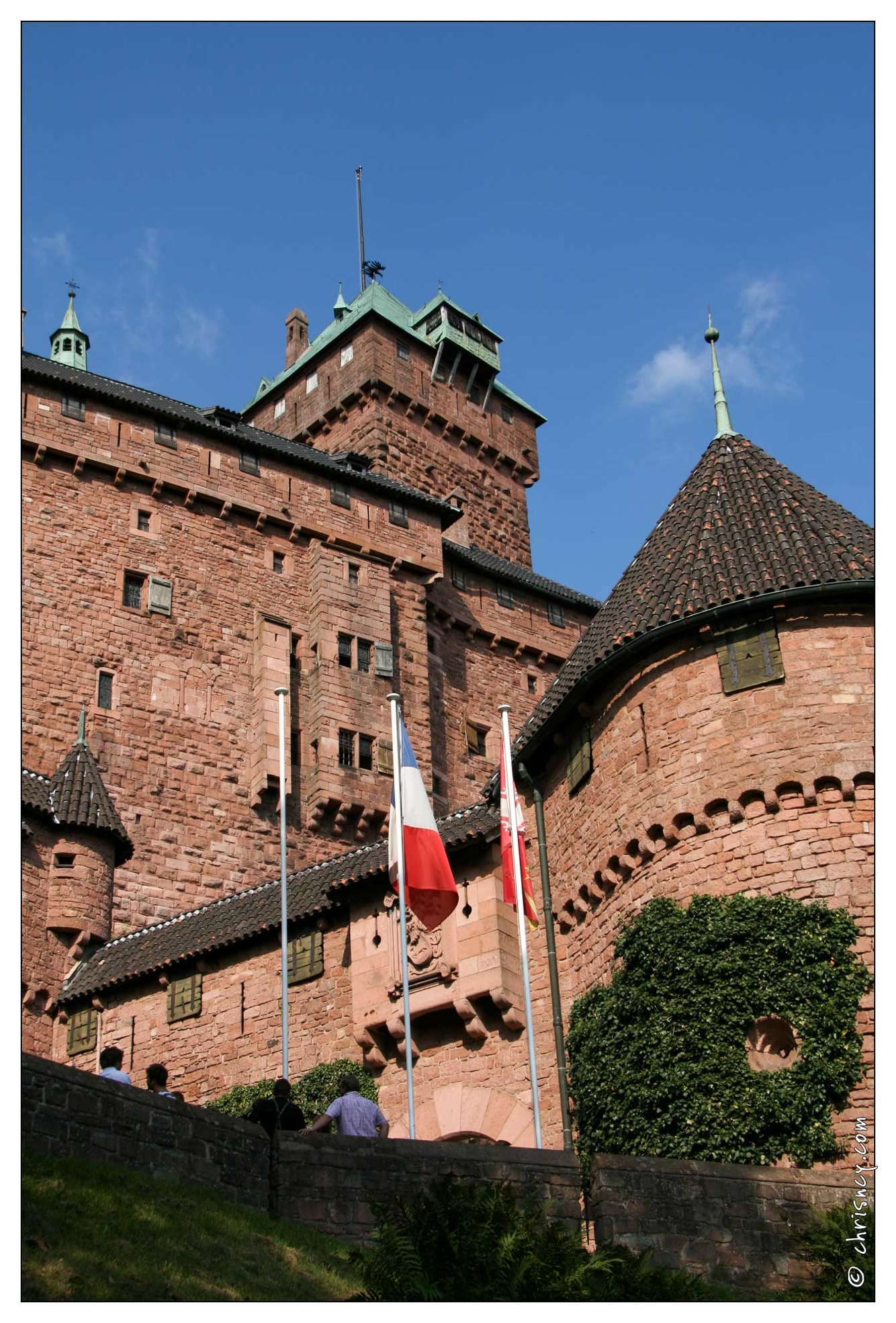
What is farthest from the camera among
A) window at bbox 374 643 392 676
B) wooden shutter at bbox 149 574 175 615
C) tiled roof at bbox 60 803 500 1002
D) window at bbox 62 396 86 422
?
window at bbox 374 643 392 676

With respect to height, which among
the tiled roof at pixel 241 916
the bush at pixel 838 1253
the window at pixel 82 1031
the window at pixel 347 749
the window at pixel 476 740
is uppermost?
the window at pixel 476 740

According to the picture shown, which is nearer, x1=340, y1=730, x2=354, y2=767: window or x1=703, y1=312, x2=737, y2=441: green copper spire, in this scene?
x1=703, y1=312, x2=737, y2=441: green copper spire

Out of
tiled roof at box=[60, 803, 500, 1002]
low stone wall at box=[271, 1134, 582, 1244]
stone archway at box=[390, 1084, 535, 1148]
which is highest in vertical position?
tiled roof at box=[60, 803, 500, 1002]

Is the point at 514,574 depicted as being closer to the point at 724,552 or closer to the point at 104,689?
the point at 104,689

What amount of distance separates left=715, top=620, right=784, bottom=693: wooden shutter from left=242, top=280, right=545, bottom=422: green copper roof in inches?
1613

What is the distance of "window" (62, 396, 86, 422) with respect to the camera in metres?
40.0

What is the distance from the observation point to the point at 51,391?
4012 cm

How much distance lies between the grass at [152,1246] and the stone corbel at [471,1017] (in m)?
9.98

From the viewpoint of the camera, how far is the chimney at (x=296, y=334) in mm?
64375

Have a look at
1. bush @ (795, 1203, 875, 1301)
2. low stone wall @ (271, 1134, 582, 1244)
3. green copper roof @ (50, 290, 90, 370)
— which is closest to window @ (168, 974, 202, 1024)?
low stone wall @ (271, 1134, 582, 1244)

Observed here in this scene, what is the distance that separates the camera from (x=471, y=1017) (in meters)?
22.8

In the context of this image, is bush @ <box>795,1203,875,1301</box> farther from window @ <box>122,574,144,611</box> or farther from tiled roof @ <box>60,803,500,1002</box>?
window @ <box>122,574,144,611</box>

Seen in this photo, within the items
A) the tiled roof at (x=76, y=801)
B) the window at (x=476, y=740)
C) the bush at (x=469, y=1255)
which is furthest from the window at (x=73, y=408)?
the bush at (x=469, y=1255)

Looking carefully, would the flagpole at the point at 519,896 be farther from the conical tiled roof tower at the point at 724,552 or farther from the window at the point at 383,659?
the window at the point at 383,659
